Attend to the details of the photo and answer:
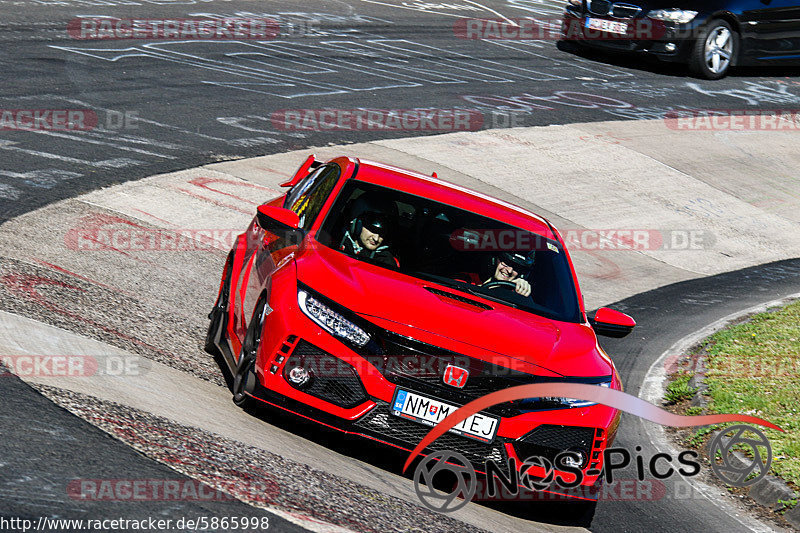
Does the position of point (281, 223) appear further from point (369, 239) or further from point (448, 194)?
point (448, 194)

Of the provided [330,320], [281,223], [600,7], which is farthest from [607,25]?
[330,320]

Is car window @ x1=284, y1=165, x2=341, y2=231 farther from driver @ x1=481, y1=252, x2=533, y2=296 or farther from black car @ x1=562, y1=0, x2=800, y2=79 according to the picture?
black car @ x1=562, y1=0, x2=800, y2=79

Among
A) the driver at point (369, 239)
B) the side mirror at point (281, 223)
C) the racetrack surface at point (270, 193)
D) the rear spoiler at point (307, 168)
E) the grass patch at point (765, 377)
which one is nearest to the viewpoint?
the racetrack surface at point (270, 193)

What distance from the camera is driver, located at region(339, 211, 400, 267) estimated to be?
6.68m

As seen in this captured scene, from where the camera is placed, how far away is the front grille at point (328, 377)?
5.69 m

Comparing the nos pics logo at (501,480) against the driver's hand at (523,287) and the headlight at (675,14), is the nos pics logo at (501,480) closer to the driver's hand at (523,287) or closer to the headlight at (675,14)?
the driver's hand at (523,287)

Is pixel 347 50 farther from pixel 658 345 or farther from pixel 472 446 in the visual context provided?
pixel 472 446

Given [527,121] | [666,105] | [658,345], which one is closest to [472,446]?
Answer: [658,345]

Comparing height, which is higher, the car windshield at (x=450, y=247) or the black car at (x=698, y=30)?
the black car at (x=698, y=30)

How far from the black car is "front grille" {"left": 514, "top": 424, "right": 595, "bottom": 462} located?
15.9m

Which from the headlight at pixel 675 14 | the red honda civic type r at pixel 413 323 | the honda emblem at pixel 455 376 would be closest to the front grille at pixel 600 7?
the headlight at pixel 675 14

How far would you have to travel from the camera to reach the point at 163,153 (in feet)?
43.8

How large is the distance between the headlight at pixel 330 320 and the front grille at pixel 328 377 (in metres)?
0.13

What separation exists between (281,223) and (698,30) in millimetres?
15862
